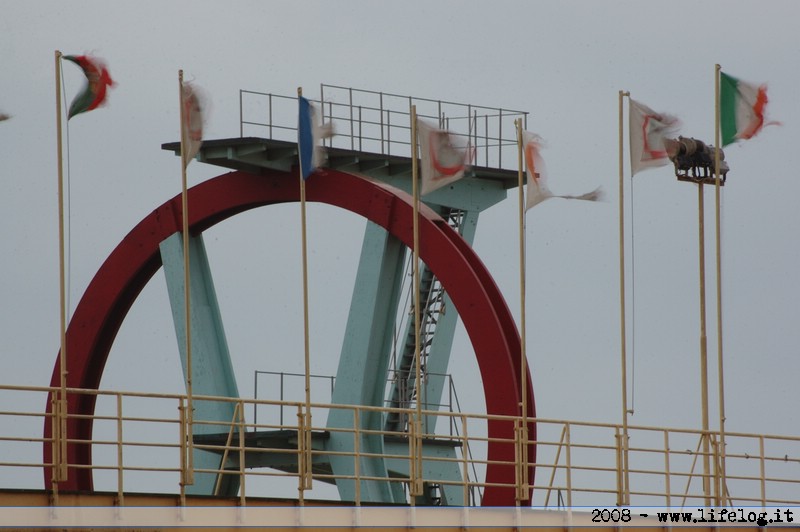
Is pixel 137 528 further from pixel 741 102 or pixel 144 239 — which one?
pixel 144 239

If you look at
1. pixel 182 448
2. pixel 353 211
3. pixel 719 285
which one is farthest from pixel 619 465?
pixel 353 211

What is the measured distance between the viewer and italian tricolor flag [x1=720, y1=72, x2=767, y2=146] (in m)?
29.1

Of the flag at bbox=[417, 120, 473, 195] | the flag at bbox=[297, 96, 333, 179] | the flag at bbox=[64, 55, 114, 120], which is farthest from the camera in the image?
the flag at bbox=[417, 120, 473, 195]

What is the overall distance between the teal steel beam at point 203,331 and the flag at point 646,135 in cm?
1145

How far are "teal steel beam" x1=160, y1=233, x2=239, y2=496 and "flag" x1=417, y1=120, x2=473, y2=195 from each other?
10.8 meters

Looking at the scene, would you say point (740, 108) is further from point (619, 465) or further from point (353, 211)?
point (353, 211)

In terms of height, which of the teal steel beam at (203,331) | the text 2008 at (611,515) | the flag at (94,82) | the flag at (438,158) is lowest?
the text 2008 at (611,515)

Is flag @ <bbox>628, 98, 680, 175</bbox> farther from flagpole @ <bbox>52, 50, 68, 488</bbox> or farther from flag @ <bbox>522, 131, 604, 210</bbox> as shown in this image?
flagpole @ <bbox>52, 50, 68, 488</bbox>

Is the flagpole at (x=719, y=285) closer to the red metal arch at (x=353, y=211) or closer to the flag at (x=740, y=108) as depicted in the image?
the flag at (x=740, y=108)

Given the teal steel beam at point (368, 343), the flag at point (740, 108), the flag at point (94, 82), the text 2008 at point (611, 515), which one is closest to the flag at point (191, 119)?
the flag at point (94, 82)

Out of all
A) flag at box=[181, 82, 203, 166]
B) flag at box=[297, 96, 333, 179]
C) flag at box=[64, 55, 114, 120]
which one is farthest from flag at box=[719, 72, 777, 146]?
flag at box=[64, 55, 114, 120]

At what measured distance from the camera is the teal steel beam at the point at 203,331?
37.4 metres

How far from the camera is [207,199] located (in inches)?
1454

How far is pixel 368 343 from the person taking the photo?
35.7 metres
